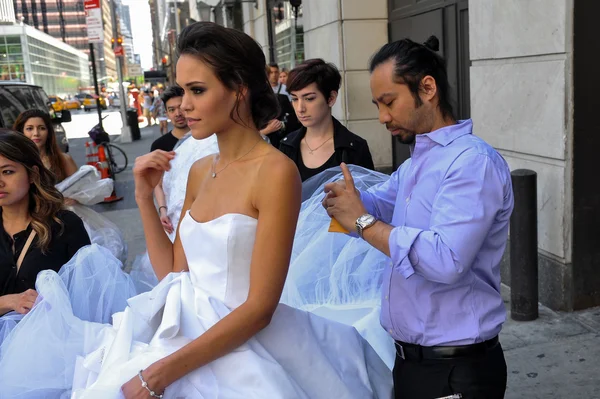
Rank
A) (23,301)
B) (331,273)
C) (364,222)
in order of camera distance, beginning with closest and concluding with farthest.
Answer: (364,222), (23,301), (331,273)

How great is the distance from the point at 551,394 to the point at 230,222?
9.59 feet

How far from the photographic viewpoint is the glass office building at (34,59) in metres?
104

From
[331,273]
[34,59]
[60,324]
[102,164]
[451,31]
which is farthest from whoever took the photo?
[34,59]

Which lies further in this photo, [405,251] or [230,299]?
[230,299]

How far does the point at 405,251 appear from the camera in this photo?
1.86 m

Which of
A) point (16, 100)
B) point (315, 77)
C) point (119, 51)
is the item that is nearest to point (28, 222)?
point (315, 77)

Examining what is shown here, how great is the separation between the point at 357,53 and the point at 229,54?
26.4 feet

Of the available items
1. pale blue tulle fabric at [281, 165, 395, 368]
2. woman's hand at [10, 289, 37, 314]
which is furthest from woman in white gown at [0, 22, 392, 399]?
woman's hand at [10, 289, 37, 314]

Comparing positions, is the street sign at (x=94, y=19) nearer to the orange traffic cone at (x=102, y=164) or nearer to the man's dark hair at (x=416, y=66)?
the orange traffic cone at (x=102, y=164)

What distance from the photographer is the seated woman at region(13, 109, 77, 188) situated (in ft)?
20.1

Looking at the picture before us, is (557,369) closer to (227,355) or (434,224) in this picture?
(434,224)

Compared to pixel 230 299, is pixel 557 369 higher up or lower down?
lower down

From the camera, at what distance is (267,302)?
1876 millimetres

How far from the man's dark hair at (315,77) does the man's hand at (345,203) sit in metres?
2.57
